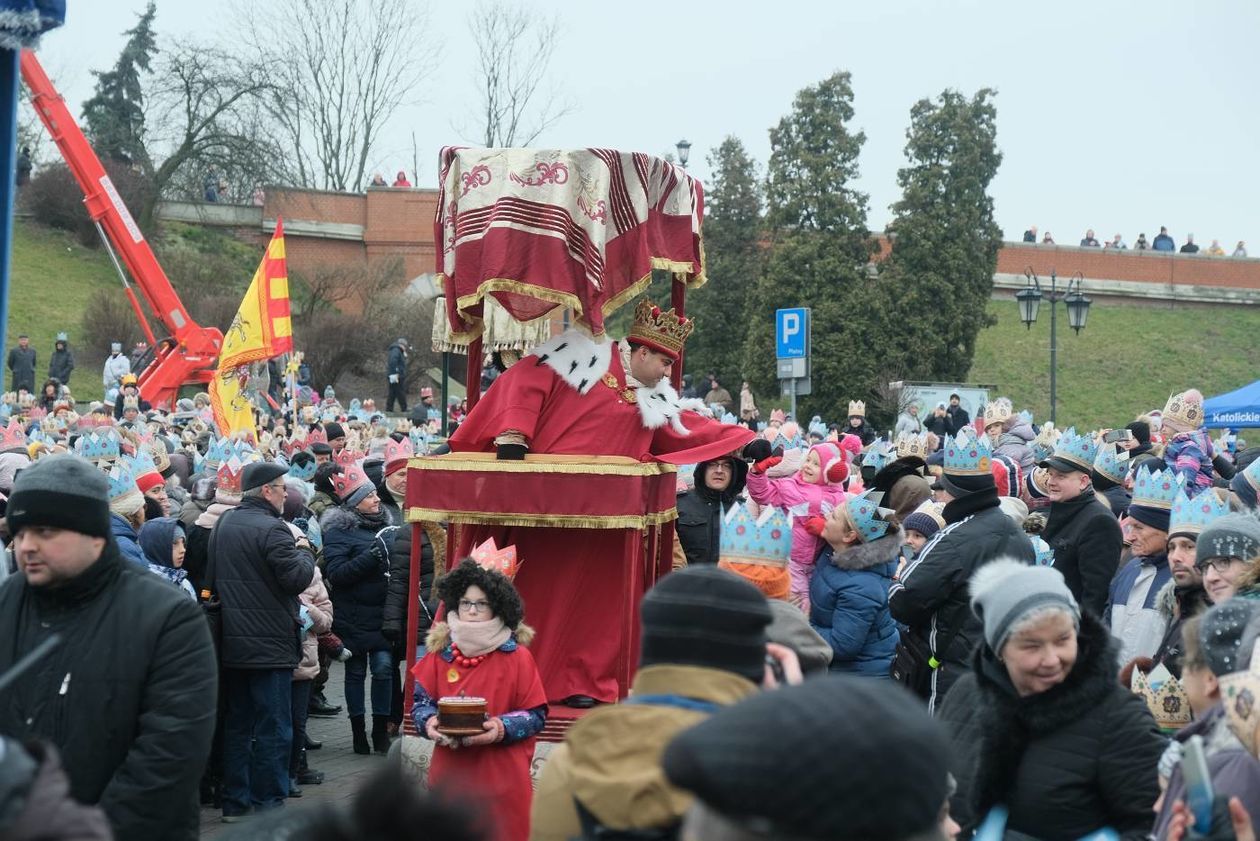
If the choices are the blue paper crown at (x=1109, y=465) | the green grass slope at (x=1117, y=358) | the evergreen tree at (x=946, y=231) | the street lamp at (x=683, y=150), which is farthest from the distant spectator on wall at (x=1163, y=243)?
the blue paper crown at (x=1109, y=465)

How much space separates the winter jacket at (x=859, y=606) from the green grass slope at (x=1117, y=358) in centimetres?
3719

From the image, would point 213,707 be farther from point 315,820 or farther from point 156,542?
point 156,542

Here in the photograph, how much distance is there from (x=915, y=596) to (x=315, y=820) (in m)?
4.51

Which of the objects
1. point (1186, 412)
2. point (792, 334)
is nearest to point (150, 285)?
point (792, 334)

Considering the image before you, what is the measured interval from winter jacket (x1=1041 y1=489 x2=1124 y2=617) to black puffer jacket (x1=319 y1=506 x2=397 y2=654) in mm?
4321

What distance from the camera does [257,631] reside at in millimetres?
8023

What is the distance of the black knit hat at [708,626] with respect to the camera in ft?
9.31

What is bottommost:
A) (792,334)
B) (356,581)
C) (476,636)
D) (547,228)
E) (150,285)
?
(356,581)

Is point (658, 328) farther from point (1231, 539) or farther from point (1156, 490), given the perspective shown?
point (1231, 539)

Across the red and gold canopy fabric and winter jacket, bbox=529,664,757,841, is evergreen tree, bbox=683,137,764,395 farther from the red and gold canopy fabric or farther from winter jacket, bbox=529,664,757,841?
winter jacket, bbox=529,664,757,841

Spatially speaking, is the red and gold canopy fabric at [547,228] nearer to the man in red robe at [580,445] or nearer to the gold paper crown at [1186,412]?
the man in red robe at [580,445]

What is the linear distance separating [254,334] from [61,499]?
14.4 metres

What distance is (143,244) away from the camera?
26.0m

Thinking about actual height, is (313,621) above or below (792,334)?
below
